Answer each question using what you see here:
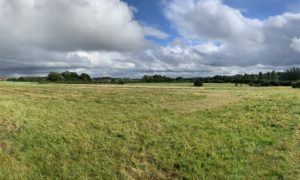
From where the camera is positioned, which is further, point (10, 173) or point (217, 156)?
point (217, 156)

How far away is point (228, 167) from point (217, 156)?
1.09m

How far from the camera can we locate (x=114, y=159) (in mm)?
12492

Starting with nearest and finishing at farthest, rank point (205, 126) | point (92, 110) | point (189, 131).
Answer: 1. point (189, 131)
2. point (205, 126)
3. point (92, 110)

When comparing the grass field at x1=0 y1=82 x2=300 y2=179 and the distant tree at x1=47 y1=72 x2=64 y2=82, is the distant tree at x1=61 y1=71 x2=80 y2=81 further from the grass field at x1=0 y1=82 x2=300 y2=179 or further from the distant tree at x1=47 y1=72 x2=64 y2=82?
the grass field at x1=0 y1=82 x2=300 y2=179

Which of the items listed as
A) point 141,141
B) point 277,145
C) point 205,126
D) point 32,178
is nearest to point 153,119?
point 205,126

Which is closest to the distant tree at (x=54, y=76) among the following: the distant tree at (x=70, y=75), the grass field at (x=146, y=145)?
the distant tree at (x=70, y=75)

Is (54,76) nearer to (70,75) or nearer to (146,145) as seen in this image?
(70,75)

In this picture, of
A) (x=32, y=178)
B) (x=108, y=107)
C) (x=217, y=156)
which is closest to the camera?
(x=32, y=178)

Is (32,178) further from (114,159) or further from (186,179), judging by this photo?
(186,179)

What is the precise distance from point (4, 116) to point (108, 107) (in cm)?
782

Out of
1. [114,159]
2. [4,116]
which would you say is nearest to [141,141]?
[114,159]

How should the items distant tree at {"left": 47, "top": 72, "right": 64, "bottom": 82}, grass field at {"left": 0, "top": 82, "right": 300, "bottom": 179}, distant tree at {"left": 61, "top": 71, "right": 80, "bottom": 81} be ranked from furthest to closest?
distant tree at {"left": 61, "top": 71, "right": 80, "bottom": 81}
distant tree at {"left": 47, "top": 72, "right": 64, "bottom": 82}
grass field at {"left": 0, "top": 82, "right": 300, "bottom": 179}

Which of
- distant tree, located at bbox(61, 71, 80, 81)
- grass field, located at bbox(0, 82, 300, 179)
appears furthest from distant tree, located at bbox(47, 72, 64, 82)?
grass field, located at bbox(0, 82, 300, 179)

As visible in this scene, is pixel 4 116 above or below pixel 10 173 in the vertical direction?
above
